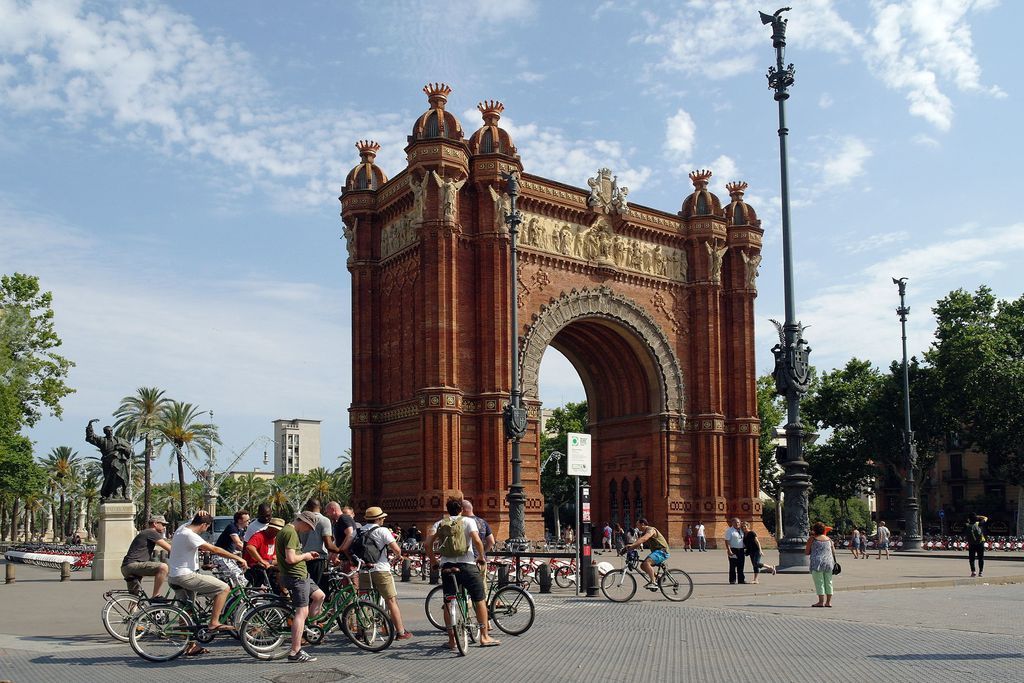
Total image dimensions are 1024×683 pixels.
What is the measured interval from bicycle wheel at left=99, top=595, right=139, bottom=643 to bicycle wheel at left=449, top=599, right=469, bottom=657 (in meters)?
4.50

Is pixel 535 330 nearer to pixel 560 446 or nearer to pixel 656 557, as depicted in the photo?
pixel 656 557

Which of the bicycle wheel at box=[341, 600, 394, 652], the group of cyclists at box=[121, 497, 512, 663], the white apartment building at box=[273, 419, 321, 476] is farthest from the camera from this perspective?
the white apartment building at box=[273, 419, 321, 476]

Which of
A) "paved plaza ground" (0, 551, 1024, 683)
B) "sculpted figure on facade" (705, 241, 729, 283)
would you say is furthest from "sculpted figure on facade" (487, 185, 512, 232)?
"paved plaza ground" (0, 551, 1024, 683)

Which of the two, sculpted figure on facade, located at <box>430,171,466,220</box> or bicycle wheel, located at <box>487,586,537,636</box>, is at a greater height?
sculpted figure on facade, located at <box>430,171,466,220</box>

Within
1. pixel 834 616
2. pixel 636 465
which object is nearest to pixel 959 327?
pixel 636 465

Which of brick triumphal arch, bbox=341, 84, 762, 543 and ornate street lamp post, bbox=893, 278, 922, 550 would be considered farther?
ornate street lamp post, bbox=893, 278, 922, 550

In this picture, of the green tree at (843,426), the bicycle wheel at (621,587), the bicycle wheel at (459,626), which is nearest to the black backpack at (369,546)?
the bicycle wheel at (459,626)

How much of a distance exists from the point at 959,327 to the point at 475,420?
3159cm

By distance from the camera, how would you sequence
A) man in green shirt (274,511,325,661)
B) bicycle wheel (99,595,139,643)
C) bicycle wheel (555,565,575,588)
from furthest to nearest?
bicycle wheel (555,565,575,588) < bicycle wheel (99,595,139,643) < man in green shirt (274,511,325,661)

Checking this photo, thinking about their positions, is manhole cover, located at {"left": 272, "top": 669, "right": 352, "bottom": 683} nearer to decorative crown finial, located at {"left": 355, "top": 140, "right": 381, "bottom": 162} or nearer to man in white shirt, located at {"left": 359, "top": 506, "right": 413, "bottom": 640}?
man in white shirt, located at {"left": 359, "top": 506, "right": 413, "bottom": 640}

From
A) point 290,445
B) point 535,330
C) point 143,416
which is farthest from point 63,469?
point 290,445

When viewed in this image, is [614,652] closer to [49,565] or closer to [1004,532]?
[49,565]

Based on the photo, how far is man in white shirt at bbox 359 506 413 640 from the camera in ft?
42.3

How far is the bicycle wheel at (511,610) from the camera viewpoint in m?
13.8
